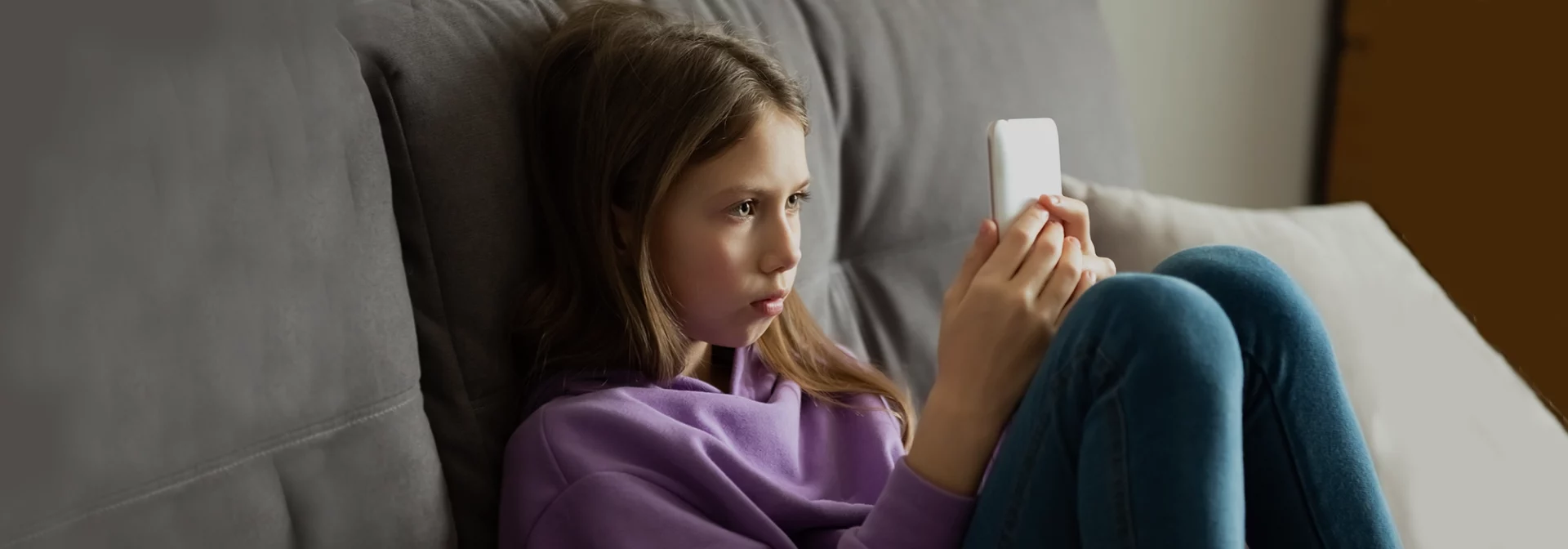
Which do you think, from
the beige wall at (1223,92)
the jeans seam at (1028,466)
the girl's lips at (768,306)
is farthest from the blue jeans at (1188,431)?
the beige wall at (1223,92)

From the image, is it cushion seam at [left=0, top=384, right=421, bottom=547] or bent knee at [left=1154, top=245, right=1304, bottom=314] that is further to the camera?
bent knee at [left=1154, top=245, right=1304, bottom=314]

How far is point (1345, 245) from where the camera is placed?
4.16ft

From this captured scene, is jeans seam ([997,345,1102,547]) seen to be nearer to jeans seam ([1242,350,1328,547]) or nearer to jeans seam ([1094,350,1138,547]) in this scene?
jeans seam ([1094,350,1138,547])

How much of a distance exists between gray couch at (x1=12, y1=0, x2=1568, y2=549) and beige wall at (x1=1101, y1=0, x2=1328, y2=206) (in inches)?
42.8

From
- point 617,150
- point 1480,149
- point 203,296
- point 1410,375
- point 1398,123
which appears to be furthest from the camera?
point 1398,123

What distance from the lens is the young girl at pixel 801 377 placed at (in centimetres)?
72

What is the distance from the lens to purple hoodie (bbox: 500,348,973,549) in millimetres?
835

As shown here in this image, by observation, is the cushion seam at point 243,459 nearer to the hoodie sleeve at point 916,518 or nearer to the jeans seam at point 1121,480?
the hoodie sleeve at point 916,518

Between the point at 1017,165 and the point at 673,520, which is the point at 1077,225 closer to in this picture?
the point at 1017,165

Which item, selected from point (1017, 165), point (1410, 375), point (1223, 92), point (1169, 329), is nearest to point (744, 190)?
point (1017, 165)

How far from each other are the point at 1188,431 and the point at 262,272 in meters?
0.53

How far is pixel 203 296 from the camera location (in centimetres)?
70

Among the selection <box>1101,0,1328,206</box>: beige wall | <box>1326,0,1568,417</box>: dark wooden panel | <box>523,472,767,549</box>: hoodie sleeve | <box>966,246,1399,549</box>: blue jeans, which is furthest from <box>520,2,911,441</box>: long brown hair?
<box>1326,0,1568,417</box>: dark wooden panel

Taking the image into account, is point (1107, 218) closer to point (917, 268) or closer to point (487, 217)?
point (917, 268)
